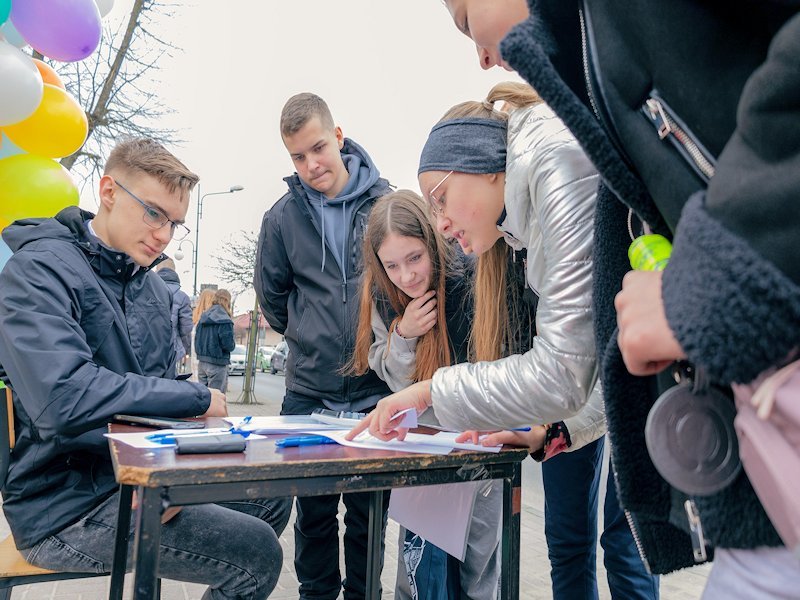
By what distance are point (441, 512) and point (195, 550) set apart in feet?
2.01

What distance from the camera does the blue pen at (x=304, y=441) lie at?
129 centimetres

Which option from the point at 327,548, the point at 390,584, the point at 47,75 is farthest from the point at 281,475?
the point at 47,75

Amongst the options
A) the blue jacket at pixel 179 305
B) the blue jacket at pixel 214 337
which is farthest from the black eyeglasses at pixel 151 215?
the blue jacket at pixel 214 337

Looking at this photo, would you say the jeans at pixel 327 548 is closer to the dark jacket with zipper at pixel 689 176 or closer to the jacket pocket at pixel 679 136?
the dark jacket with zipper at pixel 689 176

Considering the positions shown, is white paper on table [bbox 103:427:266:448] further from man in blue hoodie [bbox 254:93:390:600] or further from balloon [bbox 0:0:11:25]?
balloon [bbox 0:0:11:25]

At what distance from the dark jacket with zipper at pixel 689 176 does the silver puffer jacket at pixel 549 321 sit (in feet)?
0.80

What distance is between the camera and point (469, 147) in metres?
1.59

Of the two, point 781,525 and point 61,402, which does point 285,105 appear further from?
point 781,525

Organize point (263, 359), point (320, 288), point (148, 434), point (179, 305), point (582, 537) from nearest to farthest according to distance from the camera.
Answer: point (148, 434) < point (582, 537) < point (320, 288) < point (179, 305) < point (263, 359)

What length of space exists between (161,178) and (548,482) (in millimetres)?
1564

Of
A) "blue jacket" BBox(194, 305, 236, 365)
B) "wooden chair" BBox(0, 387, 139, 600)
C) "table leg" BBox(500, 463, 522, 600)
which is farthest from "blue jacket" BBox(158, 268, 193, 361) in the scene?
"table leg" BBox(500, 463, 522, 600)

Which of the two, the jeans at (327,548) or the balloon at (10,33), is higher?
the balloon at (10,33)

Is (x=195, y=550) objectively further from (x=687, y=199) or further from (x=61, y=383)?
(x=687, y=199)

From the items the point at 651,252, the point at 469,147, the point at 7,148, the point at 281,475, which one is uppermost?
the point at 7,148
